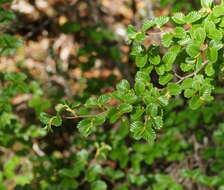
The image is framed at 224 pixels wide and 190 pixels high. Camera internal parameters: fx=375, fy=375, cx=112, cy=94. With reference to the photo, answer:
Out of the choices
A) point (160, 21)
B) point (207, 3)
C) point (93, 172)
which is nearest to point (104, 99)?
point (160, 21)

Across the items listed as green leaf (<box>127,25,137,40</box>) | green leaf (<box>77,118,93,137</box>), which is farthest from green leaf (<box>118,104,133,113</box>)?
green leaf (<box>127,25,137,40</box>)

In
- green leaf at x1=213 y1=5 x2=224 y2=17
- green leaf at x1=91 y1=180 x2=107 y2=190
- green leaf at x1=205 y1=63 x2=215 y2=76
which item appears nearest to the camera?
green leaf at x1=213 y1=5 x2=224 y2=17

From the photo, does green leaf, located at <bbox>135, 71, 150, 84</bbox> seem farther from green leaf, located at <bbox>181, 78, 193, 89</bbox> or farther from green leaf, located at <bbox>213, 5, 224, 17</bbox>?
green leaf, located at <bbox>213, 5, 224, 17</bbox>

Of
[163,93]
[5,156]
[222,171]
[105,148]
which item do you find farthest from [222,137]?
[5,156]

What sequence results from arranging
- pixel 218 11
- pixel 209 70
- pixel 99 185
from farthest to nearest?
pixel 99 185 → pixel 209 70 → pixel 218 11

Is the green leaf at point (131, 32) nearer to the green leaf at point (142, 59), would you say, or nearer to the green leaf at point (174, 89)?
the green leaf at point (142, 59)

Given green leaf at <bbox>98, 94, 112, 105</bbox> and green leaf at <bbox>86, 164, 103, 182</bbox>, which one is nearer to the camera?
green leaf at <bbox>98, 94, 112, 105</bbox>

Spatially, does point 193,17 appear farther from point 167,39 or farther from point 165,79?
point 165,79

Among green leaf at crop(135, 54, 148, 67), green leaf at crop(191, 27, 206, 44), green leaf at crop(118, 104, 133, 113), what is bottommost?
green leaf at crop(118, 104, 133, 113)

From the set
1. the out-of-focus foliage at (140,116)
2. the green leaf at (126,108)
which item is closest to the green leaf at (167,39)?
the out-of-focus foliage at (140,116)
